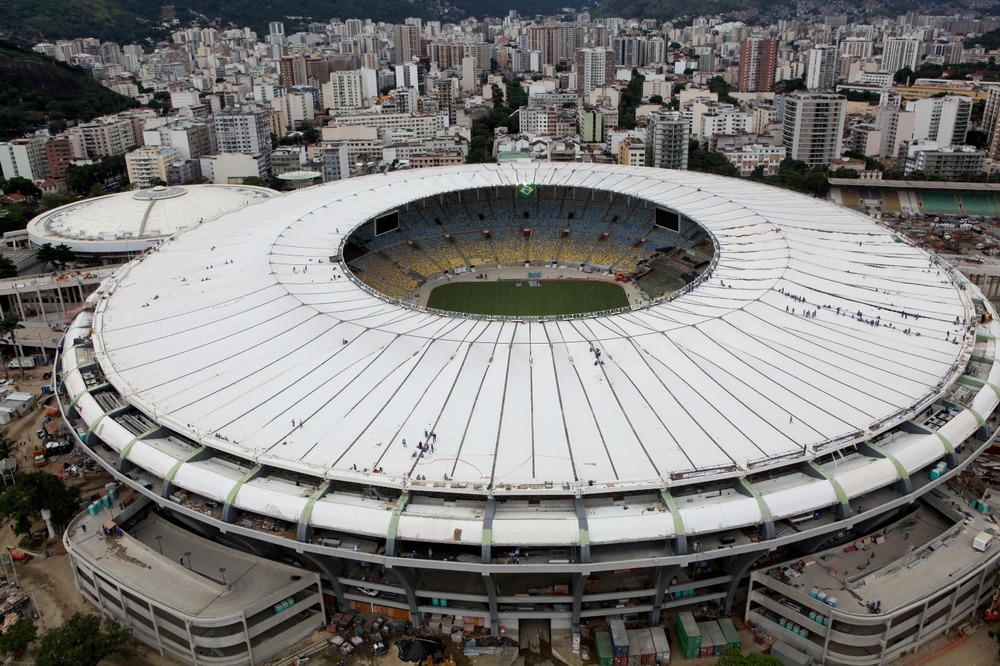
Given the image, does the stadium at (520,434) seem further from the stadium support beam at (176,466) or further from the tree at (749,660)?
the tree at (749,660)

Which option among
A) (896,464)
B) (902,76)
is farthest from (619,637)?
(902,76)

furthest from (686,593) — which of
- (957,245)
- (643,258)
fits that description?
(957,245)

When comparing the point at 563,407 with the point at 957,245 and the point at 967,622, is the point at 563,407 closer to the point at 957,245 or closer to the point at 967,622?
the point at 967,622

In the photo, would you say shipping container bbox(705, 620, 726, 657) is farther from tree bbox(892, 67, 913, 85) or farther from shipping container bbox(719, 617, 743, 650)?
tree bbox(892, 67, 913, 85)

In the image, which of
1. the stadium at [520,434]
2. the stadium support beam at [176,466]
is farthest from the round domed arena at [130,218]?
the stadium support beam at [176,466]

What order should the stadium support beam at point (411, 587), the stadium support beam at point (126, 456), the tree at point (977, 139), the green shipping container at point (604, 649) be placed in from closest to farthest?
the green shipping container at point (604, 649) < the stadium support beam at point (411, 587) < the stadium support beam at point (126, 456) < the tree at point (977, 139)

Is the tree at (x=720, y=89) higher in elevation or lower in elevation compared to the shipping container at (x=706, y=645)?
higher
